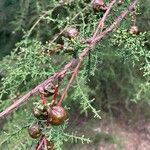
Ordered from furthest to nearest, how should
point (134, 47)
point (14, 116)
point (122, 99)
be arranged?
point (122, 99), point (14, 116), point (134, 47)

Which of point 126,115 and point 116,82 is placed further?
point 126,115

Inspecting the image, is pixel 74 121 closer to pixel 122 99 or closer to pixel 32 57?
pixel 122 99

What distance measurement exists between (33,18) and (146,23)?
3.98ft

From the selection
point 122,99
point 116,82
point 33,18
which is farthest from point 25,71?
point 122,99

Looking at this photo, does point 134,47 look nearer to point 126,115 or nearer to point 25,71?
point 25,71

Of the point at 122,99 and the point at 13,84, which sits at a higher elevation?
the point at 13,84

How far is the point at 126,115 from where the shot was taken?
221 inches

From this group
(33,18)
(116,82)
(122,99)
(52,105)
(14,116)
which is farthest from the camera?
(122,99)

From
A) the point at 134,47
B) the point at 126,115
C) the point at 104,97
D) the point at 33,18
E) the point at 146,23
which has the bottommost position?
the point at 126,115

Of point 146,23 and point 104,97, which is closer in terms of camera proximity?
point 146,23

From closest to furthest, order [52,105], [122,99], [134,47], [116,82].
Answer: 1. [52,105]
2. [134,47]
3. [116,82]
4. [122,99]

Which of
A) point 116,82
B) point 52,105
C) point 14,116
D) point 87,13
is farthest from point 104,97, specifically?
point 52,105

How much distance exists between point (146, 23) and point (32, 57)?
134 inches

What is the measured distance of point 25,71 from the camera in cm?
152
